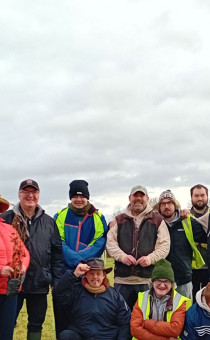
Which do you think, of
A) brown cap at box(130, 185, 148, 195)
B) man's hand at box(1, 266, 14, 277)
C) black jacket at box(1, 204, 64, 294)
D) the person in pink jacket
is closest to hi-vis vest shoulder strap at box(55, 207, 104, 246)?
black jacket at box(1, 204, 64, 294)

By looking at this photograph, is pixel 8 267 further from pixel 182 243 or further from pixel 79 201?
pixel 182 243

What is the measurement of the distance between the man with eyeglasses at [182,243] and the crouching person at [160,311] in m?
0.89

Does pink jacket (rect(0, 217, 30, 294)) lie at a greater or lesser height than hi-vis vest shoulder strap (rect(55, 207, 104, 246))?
lesser

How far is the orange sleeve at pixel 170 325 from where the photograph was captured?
16.8 ft

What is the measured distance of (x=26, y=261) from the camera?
5184 mm

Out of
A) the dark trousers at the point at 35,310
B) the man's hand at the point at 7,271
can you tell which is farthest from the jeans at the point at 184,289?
the man's hand at the point at 7,271

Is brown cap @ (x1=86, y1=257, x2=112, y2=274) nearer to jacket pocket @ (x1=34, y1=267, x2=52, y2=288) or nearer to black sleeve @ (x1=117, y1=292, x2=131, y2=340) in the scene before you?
black sleeve @ (x1=117, y1=292, x2=131, y2=340)

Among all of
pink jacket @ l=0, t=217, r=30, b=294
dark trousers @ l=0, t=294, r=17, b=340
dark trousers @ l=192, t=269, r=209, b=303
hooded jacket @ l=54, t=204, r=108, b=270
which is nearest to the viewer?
pink jacket @ l=0, t=217, r=30, b=294

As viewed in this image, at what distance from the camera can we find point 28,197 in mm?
5711

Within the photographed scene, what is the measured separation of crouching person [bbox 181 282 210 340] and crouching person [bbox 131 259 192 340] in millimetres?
97

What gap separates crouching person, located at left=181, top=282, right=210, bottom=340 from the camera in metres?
5.05

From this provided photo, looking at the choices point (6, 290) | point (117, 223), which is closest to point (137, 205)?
A: point (117, 223)

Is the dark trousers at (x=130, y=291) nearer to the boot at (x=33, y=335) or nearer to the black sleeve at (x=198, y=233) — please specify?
the black sleeve at (x=198, y=233)

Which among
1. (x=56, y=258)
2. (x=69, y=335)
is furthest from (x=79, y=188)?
(x=69, y=335)
